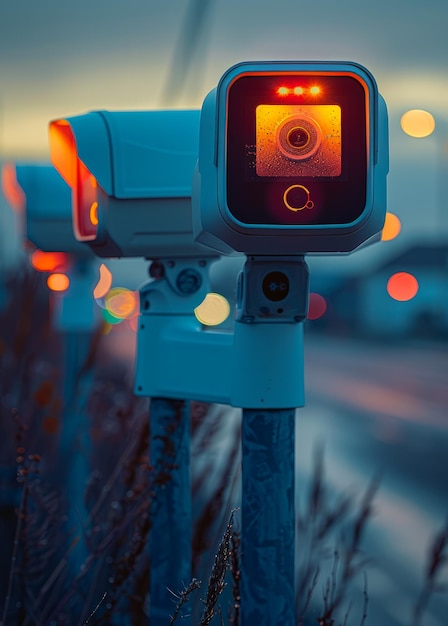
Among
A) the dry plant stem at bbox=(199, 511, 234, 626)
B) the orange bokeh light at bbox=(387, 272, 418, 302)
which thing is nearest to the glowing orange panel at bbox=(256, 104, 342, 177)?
the dry plant stem at bbox=(199, 511, 234, 626)

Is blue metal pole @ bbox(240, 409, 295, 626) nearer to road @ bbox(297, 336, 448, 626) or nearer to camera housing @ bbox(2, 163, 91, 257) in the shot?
road @ bbox(297, 336, 448, 626)

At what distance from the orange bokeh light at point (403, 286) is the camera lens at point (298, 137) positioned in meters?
72.6

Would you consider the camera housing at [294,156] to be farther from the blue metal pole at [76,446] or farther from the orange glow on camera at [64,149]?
the blue metal pole at [76,446]

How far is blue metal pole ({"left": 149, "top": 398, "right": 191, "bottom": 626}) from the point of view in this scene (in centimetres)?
336

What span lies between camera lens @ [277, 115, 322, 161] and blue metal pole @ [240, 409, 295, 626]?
63 cm

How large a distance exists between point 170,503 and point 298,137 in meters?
1.38

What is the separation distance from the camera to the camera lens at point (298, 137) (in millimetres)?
2336

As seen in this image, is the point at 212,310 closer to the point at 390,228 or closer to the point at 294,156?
the point at 390,228

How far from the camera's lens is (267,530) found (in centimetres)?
262

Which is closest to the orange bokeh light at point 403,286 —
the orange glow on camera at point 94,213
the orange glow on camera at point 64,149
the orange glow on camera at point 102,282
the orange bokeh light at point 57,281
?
the orange glow on camera at point 102,282

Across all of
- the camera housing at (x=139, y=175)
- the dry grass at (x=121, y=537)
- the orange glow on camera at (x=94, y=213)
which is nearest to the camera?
the dry grass at (x=121, y=537)

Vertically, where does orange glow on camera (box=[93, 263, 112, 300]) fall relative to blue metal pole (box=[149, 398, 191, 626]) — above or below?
above

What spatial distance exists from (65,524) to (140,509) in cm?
207

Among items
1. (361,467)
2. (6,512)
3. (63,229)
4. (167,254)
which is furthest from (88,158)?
(361,467)
